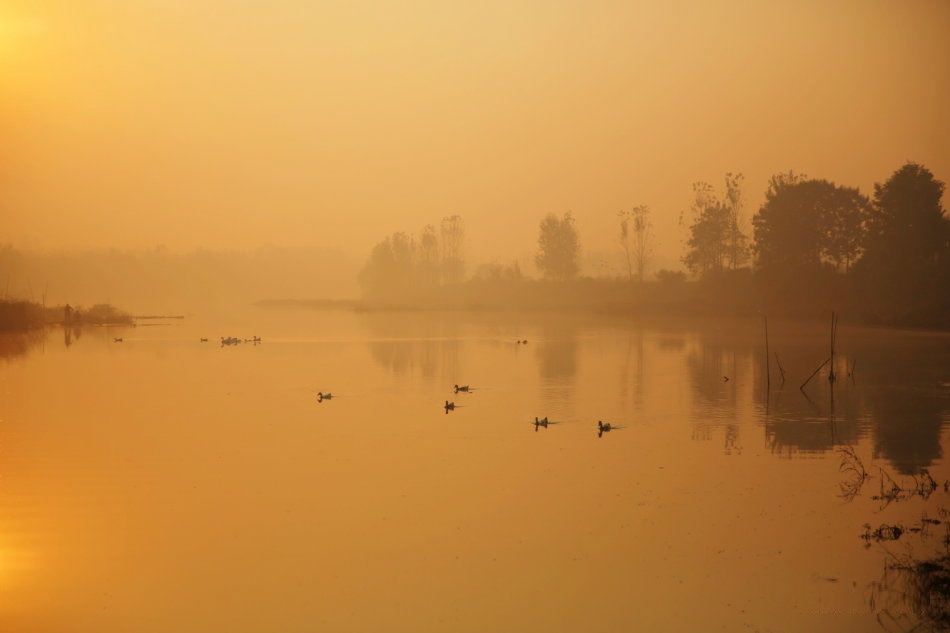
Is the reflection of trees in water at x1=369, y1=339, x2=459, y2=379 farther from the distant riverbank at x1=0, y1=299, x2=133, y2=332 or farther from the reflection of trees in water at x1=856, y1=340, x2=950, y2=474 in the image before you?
the distant riverbank at x1=0, y1=299, x2=133, y2=332

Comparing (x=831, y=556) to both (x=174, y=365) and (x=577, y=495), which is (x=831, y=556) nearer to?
(x=577, y=495)

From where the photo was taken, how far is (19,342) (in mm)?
54000

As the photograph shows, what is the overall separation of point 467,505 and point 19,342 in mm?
46618

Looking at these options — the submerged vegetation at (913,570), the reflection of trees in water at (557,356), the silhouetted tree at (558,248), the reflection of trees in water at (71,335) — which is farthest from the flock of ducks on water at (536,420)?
the silhouetted tree at (558,248)

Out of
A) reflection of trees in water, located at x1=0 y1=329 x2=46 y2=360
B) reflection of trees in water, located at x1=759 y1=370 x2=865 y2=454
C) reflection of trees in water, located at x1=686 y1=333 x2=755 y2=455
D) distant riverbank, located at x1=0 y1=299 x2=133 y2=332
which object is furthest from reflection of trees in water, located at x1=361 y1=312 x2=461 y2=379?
distant riverbank, located at x1=0 y1=299 x2=133 y2=332

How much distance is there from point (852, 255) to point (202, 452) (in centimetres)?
6948

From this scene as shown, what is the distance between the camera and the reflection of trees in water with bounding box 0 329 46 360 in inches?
1839

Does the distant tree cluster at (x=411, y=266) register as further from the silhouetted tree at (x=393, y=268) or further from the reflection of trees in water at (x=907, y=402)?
the reflection of trees in water at (x=907, y=402)

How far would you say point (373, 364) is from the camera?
42.6 metres

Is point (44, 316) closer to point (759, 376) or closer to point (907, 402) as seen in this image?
point (759, 376)

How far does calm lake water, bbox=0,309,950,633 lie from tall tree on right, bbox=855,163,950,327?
34.1 metres

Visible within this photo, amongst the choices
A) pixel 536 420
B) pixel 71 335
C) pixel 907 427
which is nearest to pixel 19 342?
pixel 71 335

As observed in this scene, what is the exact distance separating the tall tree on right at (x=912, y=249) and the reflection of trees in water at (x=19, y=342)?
5817cm

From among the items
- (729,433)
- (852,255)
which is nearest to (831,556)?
(729,433)
